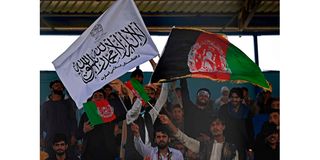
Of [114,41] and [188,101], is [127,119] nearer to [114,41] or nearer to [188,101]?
[188,101]

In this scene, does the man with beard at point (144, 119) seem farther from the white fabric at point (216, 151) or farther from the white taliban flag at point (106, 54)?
the white taliban flag at point (106, 54)

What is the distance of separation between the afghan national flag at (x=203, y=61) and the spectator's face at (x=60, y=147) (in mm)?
1117

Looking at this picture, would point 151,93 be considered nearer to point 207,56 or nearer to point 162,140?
point 162,140

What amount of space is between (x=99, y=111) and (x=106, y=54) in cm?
96

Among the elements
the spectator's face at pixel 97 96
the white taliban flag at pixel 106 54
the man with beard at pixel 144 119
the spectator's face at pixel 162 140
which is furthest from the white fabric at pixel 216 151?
the white taliban flag at pixel 106 54

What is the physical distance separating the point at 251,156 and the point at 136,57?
58.2 inches

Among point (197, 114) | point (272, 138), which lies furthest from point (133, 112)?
point (272, 138)

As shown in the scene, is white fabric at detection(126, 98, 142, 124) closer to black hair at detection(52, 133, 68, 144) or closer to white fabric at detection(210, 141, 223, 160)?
black hair at detection(52, 133, 68, 144)

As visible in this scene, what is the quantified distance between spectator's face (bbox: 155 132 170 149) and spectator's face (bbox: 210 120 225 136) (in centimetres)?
36

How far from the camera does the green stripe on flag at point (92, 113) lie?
210 inches

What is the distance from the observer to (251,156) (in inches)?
216

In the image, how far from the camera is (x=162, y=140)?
17.7 ft

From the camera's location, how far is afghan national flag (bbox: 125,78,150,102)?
209 inches

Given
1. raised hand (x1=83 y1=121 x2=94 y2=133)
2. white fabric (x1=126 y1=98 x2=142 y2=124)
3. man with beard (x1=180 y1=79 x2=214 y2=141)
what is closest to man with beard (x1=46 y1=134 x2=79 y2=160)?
raised hand (x1=83 y1=121 x2=94 y2=133)
